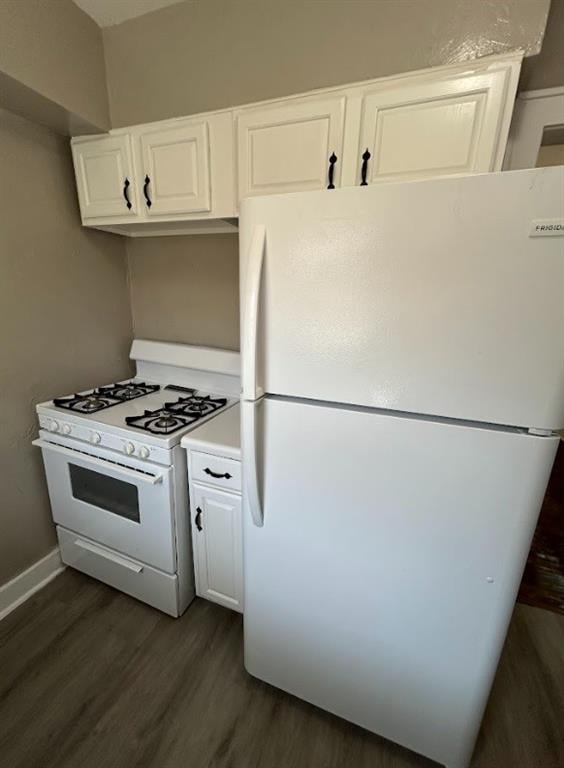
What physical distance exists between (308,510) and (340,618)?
1.23 ft

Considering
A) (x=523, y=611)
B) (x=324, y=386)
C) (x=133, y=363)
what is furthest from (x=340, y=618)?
(x=133, y=363)

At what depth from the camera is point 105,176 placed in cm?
171

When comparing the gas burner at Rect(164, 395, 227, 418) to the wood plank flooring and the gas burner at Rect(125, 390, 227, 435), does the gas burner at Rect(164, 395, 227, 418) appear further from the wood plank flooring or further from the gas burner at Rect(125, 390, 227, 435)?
the wood plank flooring

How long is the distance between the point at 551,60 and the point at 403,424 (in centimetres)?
160

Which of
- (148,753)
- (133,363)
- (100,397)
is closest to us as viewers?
(148,753)

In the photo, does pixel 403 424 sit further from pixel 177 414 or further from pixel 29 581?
pixel 29 581

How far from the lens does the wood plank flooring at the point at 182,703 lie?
48.1 inches

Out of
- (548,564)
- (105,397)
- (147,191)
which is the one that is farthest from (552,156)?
(105,397)

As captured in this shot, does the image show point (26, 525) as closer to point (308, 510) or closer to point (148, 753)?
point (148, 753)

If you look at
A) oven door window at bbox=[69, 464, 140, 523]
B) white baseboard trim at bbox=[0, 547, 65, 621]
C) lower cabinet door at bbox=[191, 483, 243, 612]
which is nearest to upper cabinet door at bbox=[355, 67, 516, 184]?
lower cabinet door at bbox=[191, 483, 243, 612]

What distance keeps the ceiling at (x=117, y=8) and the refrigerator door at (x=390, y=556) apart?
1850mm

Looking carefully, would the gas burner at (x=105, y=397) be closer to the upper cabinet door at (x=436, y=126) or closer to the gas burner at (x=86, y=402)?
Result: the gas burner at (x=86, y=402)

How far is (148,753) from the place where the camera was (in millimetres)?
1221

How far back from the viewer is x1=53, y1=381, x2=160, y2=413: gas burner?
1.74 m
